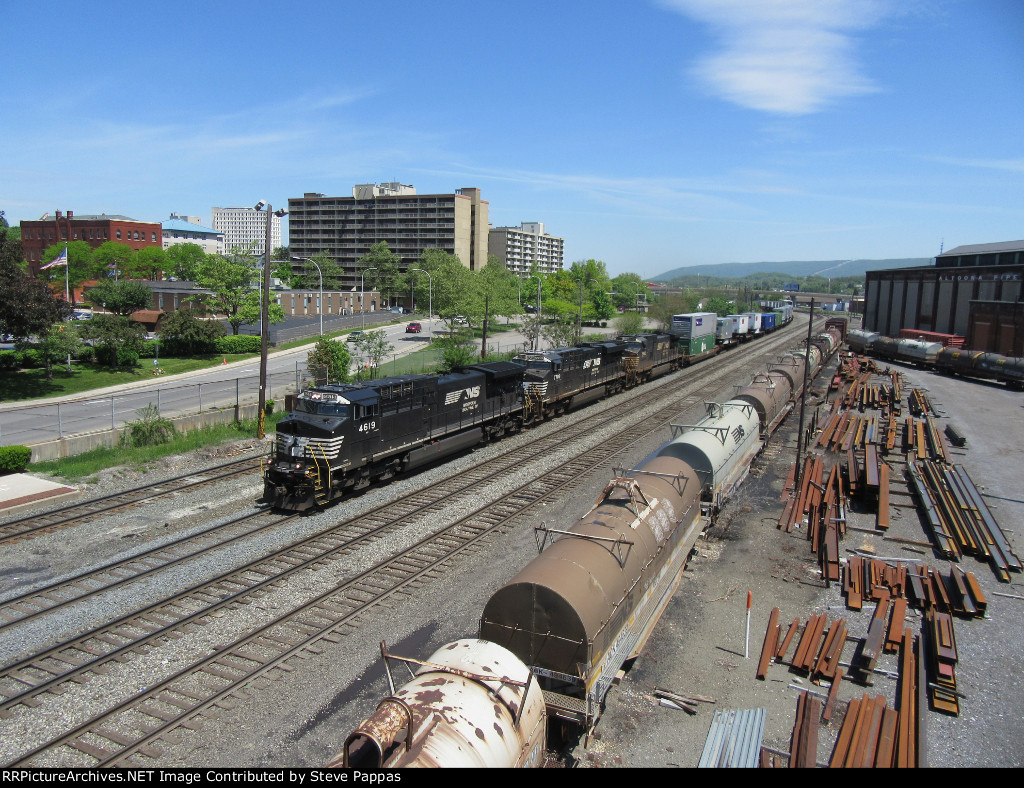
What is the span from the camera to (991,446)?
30672 millimetres

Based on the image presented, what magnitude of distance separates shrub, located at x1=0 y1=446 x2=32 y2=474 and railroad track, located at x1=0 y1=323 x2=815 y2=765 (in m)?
13.6

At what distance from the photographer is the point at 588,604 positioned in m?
9.22

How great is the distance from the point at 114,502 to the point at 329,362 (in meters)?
16.2

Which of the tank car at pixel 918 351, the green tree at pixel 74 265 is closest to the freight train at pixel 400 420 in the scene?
the tank car at pixel 918 351

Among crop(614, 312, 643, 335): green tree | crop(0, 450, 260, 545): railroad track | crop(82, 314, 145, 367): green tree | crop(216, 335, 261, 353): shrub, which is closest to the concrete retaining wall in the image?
crop(0, 450, 260, 545): railroad track

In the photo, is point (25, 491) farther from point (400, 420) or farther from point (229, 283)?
point (229, 283)

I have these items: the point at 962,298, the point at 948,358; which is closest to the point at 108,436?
the point at 948,358

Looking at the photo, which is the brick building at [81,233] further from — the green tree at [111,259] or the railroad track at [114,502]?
the railroad track at [114,502]

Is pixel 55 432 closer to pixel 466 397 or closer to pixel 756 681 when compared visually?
pixel 466 397

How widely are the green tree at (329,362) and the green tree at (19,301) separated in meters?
15.9

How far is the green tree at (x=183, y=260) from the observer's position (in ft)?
374

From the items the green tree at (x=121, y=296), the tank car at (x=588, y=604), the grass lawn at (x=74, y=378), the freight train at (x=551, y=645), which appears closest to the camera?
the freight train at (x=551, y=645)

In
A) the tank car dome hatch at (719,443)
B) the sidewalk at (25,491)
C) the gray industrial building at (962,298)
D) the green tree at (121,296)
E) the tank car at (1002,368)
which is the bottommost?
the sidewalk at (25,491)

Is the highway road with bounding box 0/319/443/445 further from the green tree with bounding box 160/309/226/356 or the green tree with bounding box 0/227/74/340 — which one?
the green tree with bounding box 160/309/226/356
